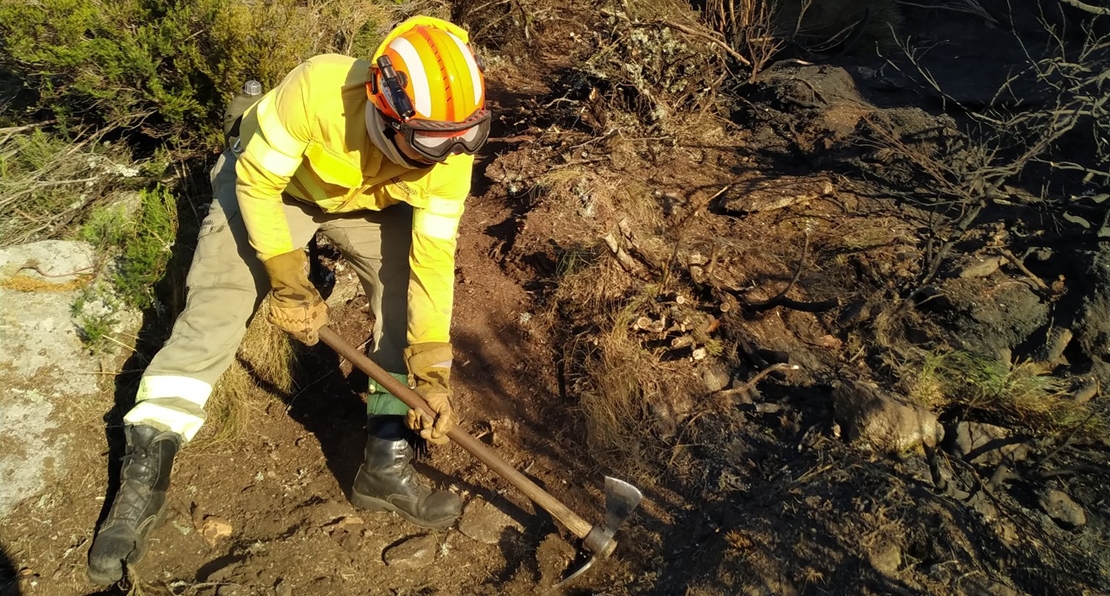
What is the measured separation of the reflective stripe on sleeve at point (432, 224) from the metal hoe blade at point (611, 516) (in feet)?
3.70

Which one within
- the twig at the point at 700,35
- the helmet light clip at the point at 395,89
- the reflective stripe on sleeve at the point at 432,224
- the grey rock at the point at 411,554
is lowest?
the grey rock at the point at 411,554

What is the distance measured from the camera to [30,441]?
3145 millimetres

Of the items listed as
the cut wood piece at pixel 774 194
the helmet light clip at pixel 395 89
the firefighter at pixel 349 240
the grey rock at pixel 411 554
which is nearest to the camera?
the helmet light clip at pixel 395 89

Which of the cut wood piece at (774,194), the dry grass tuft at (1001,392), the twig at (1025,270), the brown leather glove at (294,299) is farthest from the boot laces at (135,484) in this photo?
the twig at (1025,270)

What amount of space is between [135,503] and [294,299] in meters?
0.95

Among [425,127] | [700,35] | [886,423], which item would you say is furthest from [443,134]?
[700,35]

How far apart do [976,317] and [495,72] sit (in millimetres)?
4206

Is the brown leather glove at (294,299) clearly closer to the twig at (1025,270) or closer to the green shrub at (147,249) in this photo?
the green shrub at (147,249)

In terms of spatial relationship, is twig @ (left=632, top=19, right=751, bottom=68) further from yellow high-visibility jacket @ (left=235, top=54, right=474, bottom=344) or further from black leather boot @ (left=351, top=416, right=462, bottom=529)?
black leather boot @ (left=351, top=416, right=462, bottom=529)

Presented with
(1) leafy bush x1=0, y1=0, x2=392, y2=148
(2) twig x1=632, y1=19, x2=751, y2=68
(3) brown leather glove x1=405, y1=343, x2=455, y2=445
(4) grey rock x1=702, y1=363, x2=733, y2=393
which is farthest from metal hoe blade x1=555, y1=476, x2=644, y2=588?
(2) twig x1=632, y1=19, x2=751, y2=68

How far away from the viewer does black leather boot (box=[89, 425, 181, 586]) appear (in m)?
2.82

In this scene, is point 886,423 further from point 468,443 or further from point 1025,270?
point 468,443

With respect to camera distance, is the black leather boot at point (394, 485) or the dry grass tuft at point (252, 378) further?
the dry grass tuft at point (252, 378)

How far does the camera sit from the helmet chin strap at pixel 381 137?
8.39 ft
